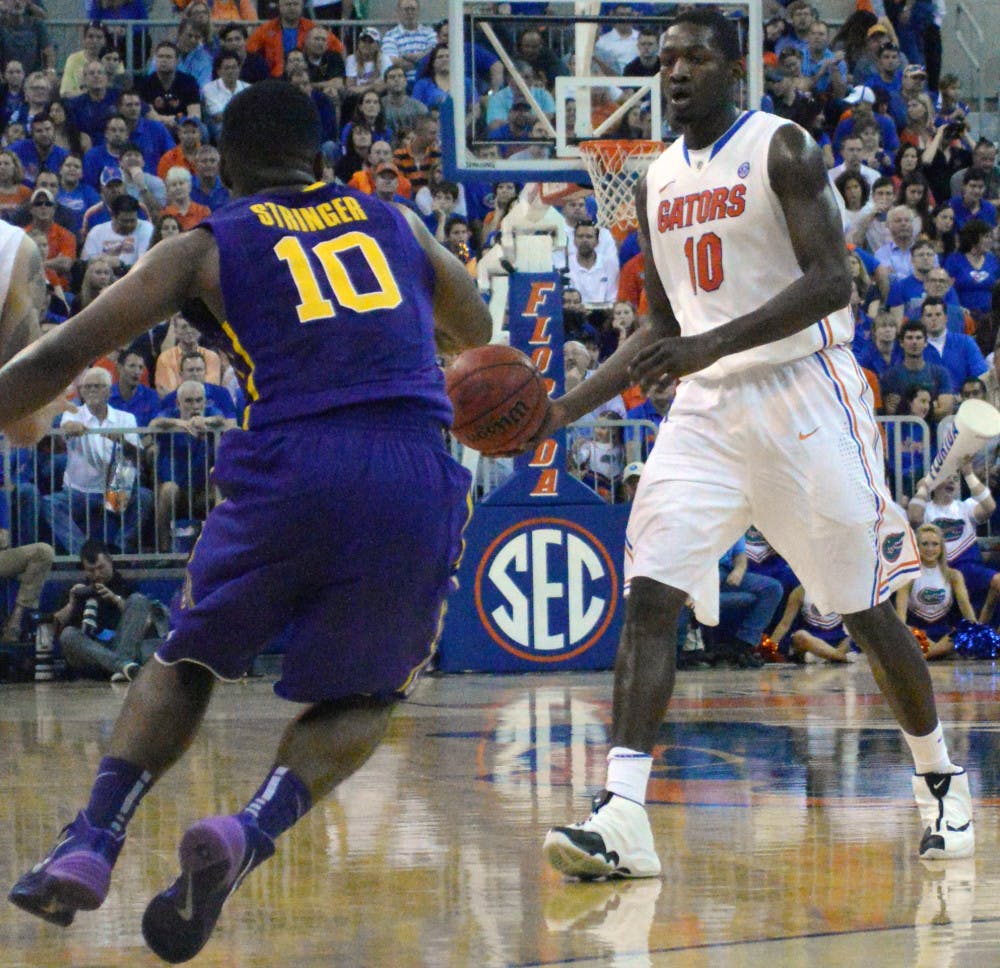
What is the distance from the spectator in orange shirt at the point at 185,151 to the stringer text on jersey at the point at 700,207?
36.2 feet

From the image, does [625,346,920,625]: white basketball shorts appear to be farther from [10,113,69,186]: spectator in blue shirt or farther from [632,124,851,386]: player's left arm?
[10,113,69,186]: spectator in blue shirt

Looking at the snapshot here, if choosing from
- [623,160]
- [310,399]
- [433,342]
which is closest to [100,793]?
[310,399]

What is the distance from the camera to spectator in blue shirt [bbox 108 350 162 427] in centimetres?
1312

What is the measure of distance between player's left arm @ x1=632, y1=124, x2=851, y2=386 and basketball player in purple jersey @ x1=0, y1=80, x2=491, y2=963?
0.95 meters

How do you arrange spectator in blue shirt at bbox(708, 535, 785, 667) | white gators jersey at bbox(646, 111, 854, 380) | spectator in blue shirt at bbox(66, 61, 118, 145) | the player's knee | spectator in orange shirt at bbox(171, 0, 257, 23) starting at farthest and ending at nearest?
spectator in orange shirt at bbox(171, 0, 257, 23)
spectator in blue shirt at bbox(66, 61, 118, 145)
spectator in blue shirt at bbox(708, 535, 785, 667)
white gators jersey at bbox(646, 111, 854, 380)
the player's knee

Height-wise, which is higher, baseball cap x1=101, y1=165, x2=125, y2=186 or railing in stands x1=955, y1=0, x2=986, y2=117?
railing in stands x1=955, y1=0, x2=986, y2=117

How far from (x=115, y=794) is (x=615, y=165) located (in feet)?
27.1

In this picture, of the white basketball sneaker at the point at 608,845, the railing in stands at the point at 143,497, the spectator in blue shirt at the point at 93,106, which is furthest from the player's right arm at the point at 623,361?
the spectator in blue shirt at the point at 93,106

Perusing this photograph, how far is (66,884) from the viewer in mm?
3580

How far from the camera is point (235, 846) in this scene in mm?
3541

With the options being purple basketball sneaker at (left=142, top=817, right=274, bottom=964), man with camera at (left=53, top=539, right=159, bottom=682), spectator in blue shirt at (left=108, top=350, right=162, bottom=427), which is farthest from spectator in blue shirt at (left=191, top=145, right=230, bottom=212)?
purple basketball sneaker at (left=142, top=817, right=274, bottom=964)

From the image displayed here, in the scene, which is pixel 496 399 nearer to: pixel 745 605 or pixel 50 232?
pixel 745 605

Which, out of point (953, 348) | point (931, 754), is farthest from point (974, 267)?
point (931, 754)

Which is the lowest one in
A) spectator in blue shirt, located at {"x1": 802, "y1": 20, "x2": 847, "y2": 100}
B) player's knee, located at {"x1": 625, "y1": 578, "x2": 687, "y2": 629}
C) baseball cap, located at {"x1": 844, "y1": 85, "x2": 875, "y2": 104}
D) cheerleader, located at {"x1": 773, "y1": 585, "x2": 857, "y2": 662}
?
cheerleader, located at {"x1": 773, "y1": 585, "x2": 857, "y2": 662}
